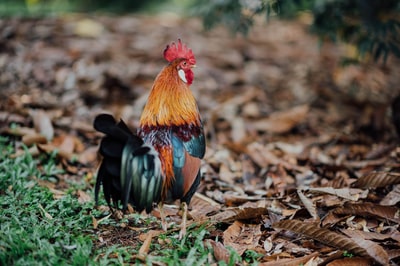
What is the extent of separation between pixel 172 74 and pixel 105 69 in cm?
315

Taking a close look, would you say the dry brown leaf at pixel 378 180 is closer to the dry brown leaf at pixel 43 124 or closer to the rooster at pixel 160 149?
the rooster at pixel 160 149

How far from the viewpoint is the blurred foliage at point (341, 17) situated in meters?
4.72

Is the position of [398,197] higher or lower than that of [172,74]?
lower

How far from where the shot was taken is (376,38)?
4766mm

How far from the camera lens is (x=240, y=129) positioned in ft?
17.8

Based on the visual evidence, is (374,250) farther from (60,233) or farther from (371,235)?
(60,233)

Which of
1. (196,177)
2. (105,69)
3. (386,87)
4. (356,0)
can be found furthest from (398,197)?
(105,69)

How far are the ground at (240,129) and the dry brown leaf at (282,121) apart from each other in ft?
0.06

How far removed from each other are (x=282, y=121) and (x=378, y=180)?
79.4 inches

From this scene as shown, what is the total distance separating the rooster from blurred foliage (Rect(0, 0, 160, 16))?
19.0 ft

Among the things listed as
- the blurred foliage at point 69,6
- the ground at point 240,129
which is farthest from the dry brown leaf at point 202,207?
the blurred foliage at point 69,6

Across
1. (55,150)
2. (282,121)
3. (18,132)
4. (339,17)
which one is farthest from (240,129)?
(18,132)

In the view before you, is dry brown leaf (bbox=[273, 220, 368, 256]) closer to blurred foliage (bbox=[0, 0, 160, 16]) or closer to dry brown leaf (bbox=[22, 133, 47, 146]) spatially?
dry brown leaf (bbox=[22, 133, 47, 146])

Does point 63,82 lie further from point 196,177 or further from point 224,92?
point 196,177
